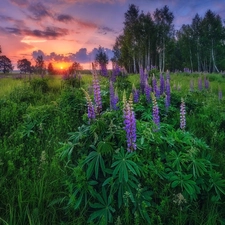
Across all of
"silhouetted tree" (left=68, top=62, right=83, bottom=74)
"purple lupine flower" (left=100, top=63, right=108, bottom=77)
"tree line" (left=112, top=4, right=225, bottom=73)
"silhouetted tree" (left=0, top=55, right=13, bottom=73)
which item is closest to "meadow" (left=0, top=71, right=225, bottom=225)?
"purple lupine flower" (left=100, top=63, right=108, bottom=77)

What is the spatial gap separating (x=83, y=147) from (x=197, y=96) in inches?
212

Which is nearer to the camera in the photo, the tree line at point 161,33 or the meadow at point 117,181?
the meadow at point 117,181

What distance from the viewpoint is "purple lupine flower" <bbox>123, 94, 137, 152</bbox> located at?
7.36 feet

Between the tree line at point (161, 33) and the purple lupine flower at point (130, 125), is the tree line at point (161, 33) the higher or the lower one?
the higher one

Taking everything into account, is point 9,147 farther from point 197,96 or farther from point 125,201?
point 197,96

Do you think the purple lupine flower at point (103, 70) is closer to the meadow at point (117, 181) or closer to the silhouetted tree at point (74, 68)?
the silhouetted tree at point (74, 68)

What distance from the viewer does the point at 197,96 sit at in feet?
23.0

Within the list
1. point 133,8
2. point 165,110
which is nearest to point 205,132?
point 165,110

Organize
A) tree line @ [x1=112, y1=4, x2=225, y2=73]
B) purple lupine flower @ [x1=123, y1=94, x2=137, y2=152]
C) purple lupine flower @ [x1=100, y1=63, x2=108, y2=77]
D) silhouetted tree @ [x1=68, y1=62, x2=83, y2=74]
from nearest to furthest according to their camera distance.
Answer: purple lupine flower @ [x1=123, y1=94, x2=137, y2=152]
purple lupine flower @ [x1=100, y1=63, x2=108, y2=77]
silhouetted tree @ [x1=68, y1=62, x2=83, y2=74]
tree line @ [x1=112, y1=4, x2=225, y2=73]

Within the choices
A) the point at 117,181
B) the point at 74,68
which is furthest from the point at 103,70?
the point at 117,181

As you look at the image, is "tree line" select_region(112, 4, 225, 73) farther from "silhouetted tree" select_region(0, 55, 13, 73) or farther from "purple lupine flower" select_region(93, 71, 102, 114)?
"silhouetted tree" select_region(0, 55, 13, 73)

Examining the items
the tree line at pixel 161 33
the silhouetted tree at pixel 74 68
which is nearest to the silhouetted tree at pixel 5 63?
the tree line at pixel 161 33

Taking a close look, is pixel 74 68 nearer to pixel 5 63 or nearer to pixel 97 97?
pixel 97 97

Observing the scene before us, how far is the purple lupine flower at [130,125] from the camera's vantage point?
224cm
